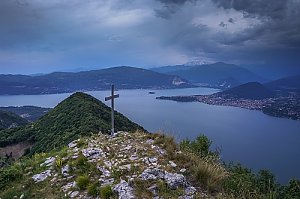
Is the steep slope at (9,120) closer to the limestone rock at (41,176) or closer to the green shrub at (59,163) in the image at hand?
the green shrub at (59,163)

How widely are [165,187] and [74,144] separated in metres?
5.01

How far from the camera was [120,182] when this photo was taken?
7523mm

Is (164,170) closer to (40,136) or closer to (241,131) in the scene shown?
(40,136)

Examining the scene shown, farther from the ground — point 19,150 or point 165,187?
point 165,187

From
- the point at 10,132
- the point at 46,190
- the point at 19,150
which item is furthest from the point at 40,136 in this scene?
the point at 46,190

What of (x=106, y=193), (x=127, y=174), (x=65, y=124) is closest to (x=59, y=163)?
(x=127, y=174)

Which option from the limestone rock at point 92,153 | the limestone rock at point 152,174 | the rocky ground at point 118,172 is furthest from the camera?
the limestone rock at point 92,153

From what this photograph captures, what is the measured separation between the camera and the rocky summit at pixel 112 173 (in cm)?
723

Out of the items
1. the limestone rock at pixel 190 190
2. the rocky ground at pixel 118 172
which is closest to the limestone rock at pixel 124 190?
the rocky ground at pixel 118 172

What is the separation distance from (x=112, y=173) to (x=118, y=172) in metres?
0.17

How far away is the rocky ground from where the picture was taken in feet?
23.7

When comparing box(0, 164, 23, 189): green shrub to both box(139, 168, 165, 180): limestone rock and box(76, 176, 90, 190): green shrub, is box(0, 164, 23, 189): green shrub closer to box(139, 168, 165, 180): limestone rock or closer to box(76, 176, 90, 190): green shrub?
box(76, 176, 90, 190): green shrub

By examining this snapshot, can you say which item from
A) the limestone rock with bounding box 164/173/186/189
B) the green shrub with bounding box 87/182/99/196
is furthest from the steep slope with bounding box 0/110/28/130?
the limestone rock with bounding box 164/173/186/189

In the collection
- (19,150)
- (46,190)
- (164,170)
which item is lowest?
(19,150)
